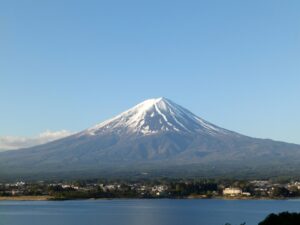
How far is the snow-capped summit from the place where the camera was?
103188 millimetres

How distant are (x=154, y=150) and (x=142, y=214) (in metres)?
65.4

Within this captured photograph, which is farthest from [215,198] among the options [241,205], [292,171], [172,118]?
[172,118]

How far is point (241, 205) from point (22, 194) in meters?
16.4

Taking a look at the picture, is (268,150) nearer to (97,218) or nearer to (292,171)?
(292,171)

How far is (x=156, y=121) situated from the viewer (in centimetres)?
10438

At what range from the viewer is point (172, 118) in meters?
106

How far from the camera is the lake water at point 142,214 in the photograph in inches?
1149

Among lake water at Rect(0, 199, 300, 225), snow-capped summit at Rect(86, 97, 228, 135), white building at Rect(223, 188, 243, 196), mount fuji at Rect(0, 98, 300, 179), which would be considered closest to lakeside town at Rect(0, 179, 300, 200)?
white building at Rect(223, 188, 243, 196)

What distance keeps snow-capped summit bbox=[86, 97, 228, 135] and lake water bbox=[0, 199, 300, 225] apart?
6253cm

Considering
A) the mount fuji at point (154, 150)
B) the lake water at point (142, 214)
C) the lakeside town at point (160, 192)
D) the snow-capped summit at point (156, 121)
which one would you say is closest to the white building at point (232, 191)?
the lakeside town at point (160, 192)

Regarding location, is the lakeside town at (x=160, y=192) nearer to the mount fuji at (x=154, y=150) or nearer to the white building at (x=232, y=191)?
the white building at (x=232, y=191)

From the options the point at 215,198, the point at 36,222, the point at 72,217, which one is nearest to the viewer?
the point at 36,222

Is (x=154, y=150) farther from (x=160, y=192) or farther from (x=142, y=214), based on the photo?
(x=142, y=214)

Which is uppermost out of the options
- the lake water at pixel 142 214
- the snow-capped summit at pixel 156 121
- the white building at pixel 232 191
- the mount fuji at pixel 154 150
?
the snow-capped summit at pixel 156 121
